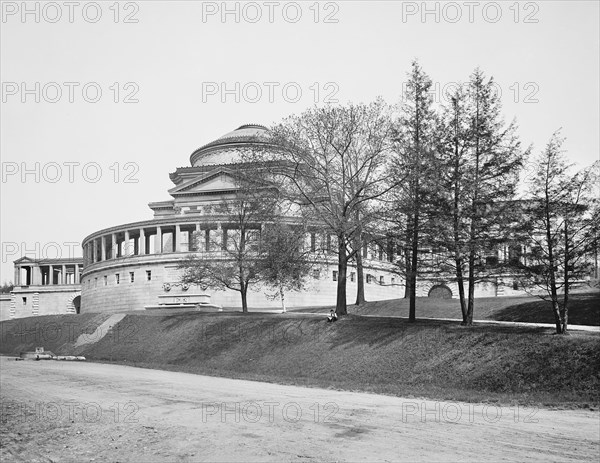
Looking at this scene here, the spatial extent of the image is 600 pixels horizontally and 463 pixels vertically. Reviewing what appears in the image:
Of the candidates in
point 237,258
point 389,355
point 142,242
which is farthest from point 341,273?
point 142,242

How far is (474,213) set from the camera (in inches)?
1339

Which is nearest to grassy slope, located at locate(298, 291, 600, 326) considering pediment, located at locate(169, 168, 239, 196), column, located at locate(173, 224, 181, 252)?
column, located at locate(173, 224, 181, 252)

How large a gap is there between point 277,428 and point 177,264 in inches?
2464

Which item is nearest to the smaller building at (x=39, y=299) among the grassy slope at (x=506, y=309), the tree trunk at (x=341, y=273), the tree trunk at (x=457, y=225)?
the grassy slope at (x=506, y=309)

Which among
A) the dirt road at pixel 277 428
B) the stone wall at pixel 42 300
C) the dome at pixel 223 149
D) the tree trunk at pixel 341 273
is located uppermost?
the dome at pixel 223 149

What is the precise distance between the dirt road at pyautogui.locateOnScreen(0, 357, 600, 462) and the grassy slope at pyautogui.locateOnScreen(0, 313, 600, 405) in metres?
4.48

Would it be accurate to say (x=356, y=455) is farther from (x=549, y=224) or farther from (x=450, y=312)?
(x=450, y=312)

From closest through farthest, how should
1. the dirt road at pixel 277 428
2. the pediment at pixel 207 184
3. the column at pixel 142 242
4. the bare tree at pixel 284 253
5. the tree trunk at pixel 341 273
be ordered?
1. the dirt road at pixel 277 428
2. the tree trunk at pixel 341 273
3. the bare tree at pixel 284 253
4. the column at pixel 142 242
5. the pediment at pixel 207 184

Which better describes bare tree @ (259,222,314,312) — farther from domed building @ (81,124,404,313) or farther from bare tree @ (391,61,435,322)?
domed building @ (81,124,404,313)

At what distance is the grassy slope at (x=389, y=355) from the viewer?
25.4 metres

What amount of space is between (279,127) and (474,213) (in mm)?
15266

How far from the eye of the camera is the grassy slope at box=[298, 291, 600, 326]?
40.8m

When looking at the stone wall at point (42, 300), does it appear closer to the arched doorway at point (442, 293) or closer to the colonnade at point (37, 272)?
the colonnade at point (37, 272)

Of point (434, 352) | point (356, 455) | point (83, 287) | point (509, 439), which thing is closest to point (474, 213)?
point (434, 352)
